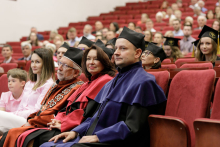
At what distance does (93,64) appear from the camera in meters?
2.44

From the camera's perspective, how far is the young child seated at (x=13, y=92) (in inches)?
130

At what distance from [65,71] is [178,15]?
6.51 m

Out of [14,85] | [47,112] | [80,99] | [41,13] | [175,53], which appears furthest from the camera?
[41,13]

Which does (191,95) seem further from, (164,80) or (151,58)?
(151,58)

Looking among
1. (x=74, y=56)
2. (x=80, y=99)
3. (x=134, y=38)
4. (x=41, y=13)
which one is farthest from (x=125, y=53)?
(x=41, y=13)

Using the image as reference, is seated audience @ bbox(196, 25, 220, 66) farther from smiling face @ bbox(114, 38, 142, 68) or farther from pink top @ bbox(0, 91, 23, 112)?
pink top @ bbox(0, 91, 23, 112)

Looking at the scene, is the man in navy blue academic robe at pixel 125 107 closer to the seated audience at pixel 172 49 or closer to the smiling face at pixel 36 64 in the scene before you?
the smiling face at pixel 36 64

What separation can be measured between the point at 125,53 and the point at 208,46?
7.00ft

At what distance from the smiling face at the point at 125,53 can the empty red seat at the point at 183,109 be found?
13.1 inches

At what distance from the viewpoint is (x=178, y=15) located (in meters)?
8.55

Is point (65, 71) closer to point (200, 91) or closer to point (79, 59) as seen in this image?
point (79, 59)

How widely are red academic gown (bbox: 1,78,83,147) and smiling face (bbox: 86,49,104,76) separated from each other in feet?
1.18

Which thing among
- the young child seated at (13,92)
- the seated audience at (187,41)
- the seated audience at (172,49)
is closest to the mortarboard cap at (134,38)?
the young child seated at (13,92)

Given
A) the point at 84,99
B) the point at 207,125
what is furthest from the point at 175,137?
the point at 84,99
